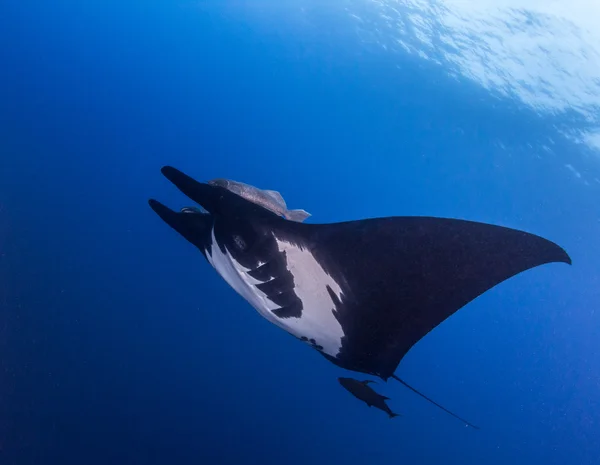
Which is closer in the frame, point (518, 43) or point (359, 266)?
point (359, 266)

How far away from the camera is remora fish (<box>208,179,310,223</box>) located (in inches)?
134

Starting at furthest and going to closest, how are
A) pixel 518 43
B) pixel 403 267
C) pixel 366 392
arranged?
pixel 518 43
pixel 366 392
pixel 403 267

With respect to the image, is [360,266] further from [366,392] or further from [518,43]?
[518,43]

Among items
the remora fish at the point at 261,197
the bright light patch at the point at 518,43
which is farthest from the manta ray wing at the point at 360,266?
the bright light patch at the point at 518,43

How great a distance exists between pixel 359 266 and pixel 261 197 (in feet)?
4.83

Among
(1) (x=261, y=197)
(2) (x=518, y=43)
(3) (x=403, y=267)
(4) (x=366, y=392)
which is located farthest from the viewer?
(2) (x=518, y=43)

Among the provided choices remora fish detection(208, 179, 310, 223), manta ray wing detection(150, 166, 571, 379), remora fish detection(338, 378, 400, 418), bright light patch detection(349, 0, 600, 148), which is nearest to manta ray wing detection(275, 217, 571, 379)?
manta ray wing detection(150, 166, 571, 379)

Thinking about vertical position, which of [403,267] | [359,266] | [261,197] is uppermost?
[403,267]

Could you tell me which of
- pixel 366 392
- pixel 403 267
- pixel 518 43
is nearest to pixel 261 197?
pixel 403 267

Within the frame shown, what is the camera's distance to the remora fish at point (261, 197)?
340 centimetres

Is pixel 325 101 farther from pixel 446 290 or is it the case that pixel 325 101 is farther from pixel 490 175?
pixel 446 290

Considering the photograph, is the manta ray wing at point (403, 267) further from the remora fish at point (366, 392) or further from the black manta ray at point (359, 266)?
the remora fish at point (366, 392)

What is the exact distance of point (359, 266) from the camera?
2.43m

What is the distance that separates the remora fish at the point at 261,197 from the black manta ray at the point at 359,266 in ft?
2.43
